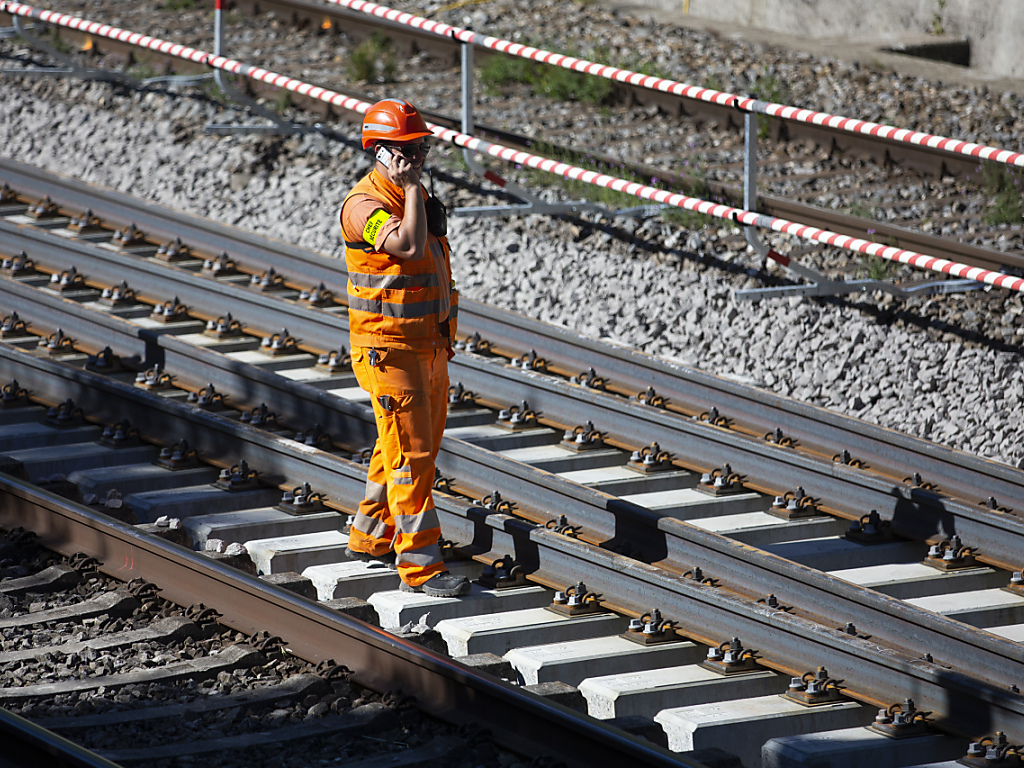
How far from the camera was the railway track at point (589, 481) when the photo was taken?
579 cm

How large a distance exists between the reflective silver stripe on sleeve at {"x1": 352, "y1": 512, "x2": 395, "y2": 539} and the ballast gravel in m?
2.61

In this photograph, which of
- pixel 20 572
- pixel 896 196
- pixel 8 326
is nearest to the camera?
pixel 20 572

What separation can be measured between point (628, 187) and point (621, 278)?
80cm

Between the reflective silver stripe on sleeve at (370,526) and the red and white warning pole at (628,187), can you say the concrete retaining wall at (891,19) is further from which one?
the reflective silver stripe on sleeve at (370,526)

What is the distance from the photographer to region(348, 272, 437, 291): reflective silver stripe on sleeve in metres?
6.14

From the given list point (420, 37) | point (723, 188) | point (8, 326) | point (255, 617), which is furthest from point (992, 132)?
point (255, 617)

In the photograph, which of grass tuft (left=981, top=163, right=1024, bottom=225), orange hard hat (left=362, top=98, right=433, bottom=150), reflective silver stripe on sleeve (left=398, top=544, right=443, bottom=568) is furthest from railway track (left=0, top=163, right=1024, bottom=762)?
grass tuft (left=981, top=163, right=1024, bottom=225)

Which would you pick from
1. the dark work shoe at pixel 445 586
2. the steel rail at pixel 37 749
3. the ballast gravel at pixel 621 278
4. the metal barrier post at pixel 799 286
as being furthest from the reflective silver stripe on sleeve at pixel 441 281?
the metal barrier post at pixel 799 286

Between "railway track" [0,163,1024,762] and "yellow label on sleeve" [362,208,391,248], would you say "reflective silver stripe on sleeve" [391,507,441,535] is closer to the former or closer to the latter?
"railway track" [0,163,1024,762]

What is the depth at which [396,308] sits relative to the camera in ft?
20.1

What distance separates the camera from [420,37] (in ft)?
51.0

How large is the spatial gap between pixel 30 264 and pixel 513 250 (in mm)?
3318

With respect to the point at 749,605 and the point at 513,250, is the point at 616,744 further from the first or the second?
the point at 513,250

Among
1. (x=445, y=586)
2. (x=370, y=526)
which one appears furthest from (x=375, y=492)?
(x=445, y=586)
